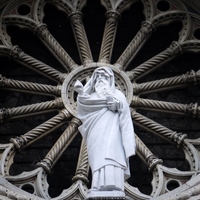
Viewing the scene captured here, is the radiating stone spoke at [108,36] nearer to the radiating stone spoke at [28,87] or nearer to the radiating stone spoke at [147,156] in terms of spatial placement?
the radiating stone spoke at [28,87]

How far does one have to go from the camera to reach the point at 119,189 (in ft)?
30.8

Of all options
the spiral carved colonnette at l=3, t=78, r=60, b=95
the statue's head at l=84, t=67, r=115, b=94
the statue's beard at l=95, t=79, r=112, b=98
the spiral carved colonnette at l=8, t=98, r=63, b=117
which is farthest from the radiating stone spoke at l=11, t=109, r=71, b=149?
the statue's beard at l=95, t=79, r=112, b=98

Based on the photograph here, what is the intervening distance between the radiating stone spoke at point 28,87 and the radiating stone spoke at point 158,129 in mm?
1484

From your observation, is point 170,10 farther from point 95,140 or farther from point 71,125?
point 95,140

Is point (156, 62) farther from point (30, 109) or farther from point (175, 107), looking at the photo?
point (30, 109)

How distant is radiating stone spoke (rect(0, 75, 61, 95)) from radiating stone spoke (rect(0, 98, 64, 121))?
0.20 meters

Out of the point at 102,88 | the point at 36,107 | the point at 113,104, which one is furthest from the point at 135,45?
the point at 113,104

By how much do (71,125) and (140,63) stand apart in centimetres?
204

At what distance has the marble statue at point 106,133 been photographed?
9438mm

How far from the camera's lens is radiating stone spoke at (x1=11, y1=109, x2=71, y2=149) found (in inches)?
546

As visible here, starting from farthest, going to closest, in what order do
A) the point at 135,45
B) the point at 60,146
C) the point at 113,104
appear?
the point at 135,45, the point at 60,146, the point at 113,104

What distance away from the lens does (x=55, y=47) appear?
14.9m

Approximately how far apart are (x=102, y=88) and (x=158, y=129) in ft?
13.0

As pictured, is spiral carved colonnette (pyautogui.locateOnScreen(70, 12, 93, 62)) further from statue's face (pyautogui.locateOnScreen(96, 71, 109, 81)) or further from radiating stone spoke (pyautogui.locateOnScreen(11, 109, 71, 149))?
statue's face (pyautogui.locateOnScreen(96, 71, 109, 81))
